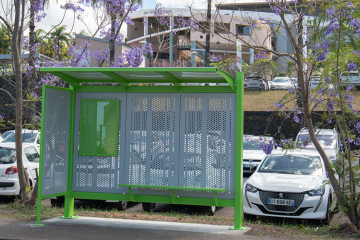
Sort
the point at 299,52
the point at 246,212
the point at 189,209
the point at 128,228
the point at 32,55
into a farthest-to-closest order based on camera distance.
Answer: the point at 32,55 → the point at 189,209 → the point at 246,212 → the point at 299,52 → the point at 128,228

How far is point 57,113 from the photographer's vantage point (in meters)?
7.23

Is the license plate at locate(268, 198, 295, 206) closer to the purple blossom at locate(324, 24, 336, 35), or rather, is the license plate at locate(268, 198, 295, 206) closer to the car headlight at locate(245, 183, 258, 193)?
the car headlight at locate(245, 183, 258, 193)

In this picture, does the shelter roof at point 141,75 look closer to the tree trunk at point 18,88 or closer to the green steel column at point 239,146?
the green steel column at point 239,146

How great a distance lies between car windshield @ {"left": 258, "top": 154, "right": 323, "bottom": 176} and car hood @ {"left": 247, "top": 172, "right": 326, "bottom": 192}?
0.31 meters

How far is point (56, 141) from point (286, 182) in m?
4.47

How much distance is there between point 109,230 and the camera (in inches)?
260

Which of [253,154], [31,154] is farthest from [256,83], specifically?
[31,154]

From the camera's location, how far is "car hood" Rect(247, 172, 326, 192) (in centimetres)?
794

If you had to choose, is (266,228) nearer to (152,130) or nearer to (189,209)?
(152,130)

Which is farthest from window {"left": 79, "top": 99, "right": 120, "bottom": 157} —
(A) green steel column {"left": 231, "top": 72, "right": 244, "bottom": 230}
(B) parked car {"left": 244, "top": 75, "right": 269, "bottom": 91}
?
(B) parked car {"left": 244, "top": 75, "right": 269, "bottom": 91}

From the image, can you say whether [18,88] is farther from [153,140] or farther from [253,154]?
[253,154]

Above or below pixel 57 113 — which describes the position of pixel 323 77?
above

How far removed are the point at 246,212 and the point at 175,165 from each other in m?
2.01

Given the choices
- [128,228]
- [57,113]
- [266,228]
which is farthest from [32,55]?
[266,228]
